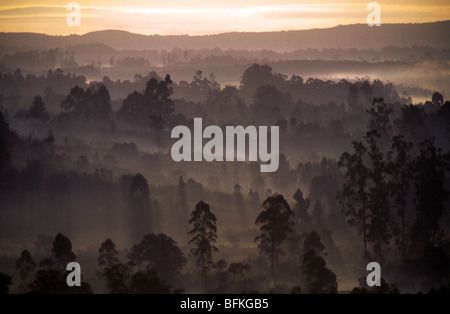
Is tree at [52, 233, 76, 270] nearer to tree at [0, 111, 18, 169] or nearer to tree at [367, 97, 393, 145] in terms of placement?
tree at [0, 111, 18, 169]

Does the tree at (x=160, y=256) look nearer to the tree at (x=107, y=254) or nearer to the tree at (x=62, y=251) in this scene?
the tree at (x=107, y=254)

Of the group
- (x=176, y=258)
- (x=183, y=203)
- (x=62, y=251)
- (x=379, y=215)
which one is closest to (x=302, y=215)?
(x=379, y=215)

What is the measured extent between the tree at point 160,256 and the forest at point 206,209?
0.11 metres

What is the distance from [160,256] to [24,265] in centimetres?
1273

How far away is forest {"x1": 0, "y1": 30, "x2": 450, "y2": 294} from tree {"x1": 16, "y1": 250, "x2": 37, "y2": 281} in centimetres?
18

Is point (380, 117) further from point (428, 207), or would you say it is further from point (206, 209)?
point (206, 209)

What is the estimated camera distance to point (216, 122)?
14050cm

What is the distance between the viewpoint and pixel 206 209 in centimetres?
5984

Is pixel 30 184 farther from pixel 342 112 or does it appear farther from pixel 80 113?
pixel 342 112

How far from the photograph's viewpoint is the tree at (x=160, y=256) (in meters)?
57.8

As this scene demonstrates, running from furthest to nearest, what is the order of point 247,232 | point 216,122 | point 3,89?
point 3,89
point 216,122
point 247,232

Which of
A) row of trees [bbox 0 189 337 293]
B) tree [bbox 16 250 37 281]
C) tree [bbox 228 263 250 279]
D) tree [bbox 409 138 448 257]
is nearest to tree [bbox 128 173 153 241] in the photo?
row of trees [bbox 0 189 337 293]
